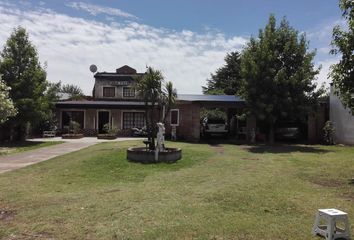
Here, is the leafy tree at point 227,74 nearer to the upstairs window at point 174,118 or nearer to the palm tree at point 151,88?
the upstairs window at point 174,118

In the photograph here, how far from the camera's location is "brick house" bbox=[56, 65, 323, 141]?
28156mm

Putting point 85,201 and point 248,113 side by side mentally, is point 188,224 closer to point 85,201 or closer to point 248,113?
point 85,201

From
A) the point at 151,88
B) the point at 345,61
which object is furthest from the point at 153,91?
the point at 345,61

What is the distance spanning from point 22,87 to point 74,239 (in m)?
22.9

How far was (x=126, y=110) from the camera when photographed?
33.9 m

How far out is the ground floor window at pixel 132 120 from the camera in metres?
34.1

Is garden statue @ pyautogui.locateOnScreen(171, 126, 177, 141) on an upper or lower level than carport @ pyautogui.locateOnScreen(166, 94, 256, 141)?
lower

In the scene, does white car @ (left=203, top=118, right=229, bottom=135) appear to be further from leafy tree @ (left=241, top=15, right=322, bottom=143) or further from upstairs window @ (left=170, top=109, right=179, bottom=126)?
leafy tree @ (left=241, top=15, right=322, bottom=143)

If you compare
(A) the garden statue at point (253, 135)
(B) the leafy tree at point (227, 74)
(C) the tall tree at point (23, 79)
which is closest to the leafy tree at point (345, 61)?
(A) the garden statue at point (253, 135)

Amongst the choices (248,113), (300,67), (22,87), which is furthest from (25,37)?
(300,67)

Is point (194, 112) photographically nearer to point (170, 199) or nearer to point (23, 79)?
point (23, 79)

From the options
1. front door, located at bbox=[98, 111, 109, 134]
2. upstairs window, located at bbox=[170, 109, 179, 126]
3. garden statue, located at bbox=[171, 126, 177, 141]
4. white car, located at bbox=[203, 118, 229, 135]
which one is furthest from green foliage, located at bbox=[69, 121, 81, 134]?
white car, located at bbox=[203, 118, 229, 135]

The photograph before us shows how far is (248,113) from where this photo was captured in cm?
2491

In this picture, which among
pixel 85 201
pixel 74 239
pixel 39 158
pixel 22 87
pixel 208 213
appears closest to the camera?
pixel 74 239
